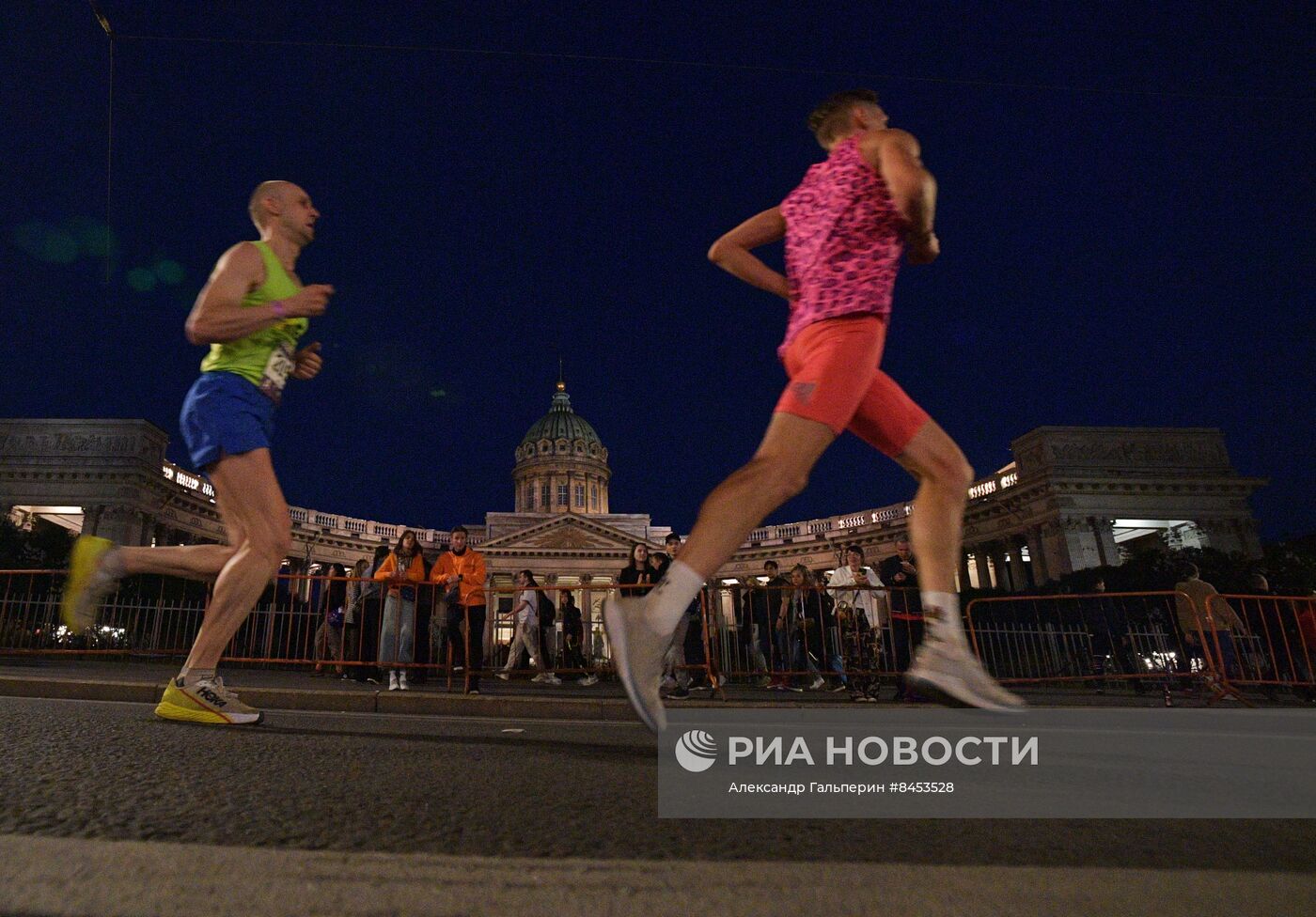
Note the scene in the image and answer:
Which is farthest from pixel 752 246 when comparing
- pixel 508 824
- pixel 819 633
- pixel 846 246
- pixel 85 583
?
pixel 819 633

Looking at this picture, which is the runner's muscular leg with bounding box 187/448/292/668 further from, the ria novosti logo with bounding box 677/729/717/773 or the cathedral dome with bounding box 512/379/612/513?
the cathedral dome with bounding box 512/379/612/513

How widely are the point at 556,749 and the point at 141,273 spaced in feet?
183

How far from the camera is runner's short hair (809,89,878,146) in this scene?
2.38 meters

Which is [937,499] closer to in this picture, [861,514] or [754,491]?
[754,491]

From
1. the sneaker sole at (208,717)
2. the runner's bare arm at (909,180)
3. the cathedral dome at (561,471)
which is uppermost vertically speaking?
the cathedral dome at (561,471)

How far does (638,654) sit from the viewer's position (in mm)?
1692

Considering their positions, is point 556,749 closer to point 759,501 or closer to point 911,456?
point 759,501

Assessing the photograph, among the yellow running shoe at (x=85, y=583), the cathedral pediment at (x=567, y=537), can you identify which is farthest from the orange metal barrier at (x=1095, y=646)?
the cathedral pediment at (x=567, y=537)

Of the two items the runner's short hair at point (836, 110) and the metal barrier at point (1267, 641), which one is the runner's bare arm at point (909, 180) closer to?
the runner's short hair at point (836, 110)

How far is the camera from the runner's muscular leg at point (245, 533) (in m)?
2.88

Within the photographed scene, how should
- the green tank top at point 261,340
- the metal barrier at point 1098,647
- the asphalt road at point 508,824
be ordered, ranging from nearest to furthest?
the asphalt road at point 508,824, the green tank top at point 261,340, the metal barrier at point 1098,647

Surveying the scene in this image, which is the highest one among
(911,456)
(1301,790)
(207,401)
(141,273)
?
(141,273)

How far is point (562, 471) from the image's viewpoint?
69438 millimetres

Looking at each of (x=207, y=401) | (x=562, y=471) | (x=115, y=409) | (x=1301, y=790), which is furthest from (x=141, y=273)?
(x=1301, y=790)
